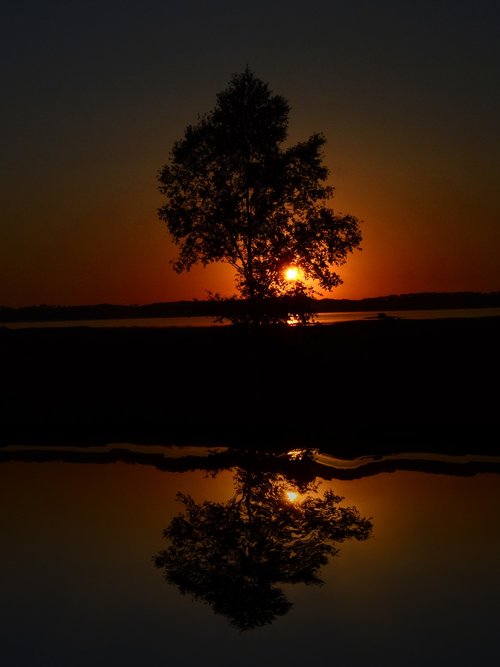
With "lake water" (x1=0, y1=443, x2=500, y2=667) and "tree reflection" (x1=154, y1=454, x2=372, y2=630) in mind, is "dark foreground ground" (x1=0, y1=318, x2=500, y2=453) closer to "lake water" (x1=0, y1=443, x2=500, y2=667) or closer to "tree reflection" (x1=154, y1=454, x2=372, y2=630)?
"lake water" (x1=0, y1=443, x2=500, y2=667)

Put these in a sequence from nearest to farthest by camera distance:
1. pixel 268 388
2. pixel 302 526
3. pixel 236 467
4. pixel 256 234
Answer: pixel 302 526
pixel 236 467
pixel 268 388
pixel 256 234

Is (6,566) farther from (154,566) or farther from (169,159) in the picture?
(169,159)

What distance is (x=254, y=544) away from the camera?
14672mm

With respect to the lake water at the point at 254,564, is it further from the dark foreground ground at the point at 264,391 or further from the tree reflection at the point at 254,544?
the dark foreground ground at the point at 264,391

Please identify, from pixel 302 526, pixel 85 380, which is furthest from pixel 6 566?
pixel 85 380

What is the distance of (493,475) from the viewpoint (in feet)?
65.5

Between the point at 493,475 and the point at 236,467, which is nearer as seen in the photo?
the point at 493,475

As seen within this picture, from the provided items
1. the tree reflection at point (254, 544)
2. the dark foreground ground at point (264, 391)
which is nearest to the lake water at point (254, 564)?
the tree reflection at point (254, 544)

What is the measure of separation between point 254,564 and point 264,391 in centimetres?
2461

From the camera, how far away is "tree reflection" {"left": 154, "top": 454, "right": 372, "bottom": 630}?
39.7 ft

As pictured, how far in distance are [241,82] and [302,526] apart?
31770mm

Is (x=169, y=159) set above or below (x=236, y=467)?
above

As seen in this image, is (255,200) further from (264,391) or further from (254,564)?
(254,564)

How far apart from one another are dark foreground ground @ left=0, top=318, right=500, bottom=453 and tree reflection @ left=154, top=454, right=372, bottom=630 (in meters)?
7.55
